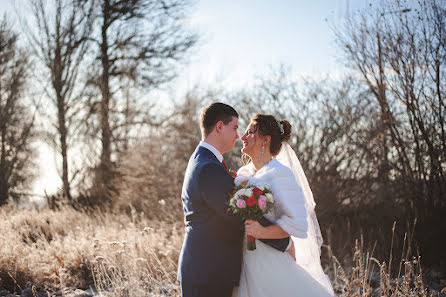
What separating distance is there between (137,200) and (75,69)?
6015 mm

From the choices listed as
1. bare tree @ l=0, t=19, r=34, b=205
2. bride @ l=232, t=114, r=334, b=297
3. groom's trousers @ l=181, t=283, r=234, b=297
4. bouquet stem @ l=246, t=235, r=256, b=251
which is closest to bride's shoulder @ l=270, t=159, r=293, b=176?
bride @ l=232, t=114, r=334, b=297

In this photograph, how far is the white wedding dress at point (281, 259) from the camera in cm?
329

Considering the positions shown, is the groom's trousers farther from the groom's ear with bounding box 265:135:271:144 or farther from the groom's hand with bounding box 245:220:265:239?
the groom's ear with bounding box 265:135:271:144

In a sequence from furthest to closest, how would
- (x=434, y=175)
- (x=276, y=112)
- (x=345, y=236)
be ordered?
(x=276, y=112) < (x=345, y=236) < (x=434, y=175)

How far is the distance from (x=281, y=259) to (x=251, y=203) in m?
0.62

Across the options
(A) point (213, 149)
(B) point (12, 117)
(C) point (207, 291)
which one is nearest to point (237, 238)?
(C) point (207, 291)

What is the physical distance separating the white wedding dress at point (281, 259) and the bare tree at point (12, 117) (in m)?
15.3

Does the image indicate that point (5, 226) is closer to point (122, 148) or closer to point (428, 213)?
point (122, 148)

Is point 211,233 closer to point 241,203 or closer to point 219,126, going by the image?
point 241,203

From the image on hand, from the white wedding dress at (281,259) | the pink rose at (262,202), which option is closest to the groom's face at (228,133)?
the white wedding dress at (281,259)

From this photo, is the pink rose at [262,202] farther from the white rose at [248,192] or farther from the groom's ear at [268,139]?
the groom's ear at [268,139]

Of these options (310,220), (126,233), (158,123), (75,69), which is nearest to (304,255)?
(310,220)

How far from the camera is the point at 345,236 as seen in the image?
8.77m

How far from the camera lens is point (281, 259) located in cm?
344
